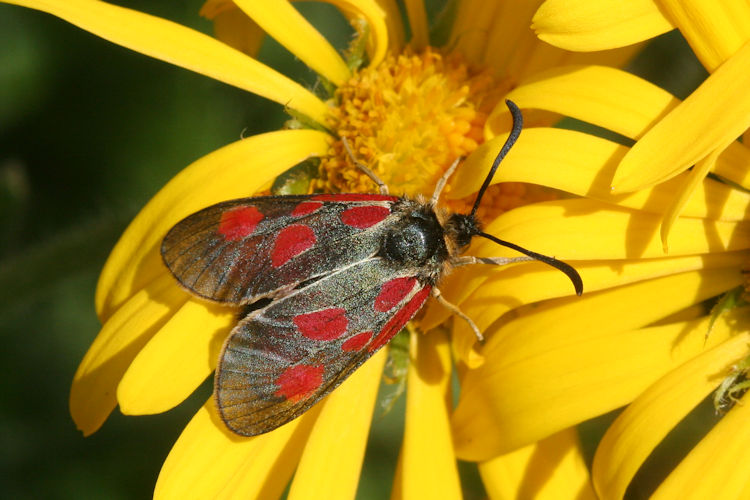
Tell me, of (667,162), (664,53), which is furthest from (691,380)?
(664,53)

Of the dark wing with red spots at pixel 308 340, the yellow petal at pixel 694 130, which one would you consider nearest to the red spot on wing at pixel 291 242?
the dark wing with red spots at pixel 308 340

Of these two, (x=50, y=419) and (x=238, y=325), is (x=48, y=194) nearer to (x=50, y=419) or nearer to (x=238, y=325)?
(x=50, y=419)

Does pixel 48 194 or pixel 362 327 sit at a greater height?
pixel 48 194

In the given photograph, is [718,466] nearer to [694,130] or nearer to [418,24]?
[694,130]

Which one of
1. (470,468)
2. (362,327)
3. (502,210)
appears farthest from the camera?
(470,468)

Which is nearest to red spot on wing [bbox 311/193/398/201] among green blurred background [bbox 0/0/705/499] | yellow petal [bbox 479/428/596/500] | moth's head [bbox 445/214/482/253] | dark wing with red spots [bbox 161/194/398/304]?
dark wing with red spots [bbox 161/194/398/304]

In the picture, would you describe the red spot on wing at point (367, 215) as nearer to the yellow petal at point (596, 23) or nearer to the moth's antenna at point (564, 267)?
the moth's antenna at point (564, 267)

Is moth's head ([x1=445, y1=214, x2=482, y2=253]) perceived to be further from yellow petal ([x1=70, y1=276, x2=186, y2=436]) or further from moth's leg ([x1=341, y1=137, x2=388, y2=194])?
yellow petal ([x1=70, y1=276, x2=186, y2=436])

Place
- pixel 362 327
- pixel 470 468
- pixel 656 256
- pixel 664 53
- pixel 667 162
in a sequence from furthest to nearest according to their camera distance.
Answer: pixel 470 468 → pixel 664 53 → pixel 362 327 → pixel 656 256 → pixel 667 162
